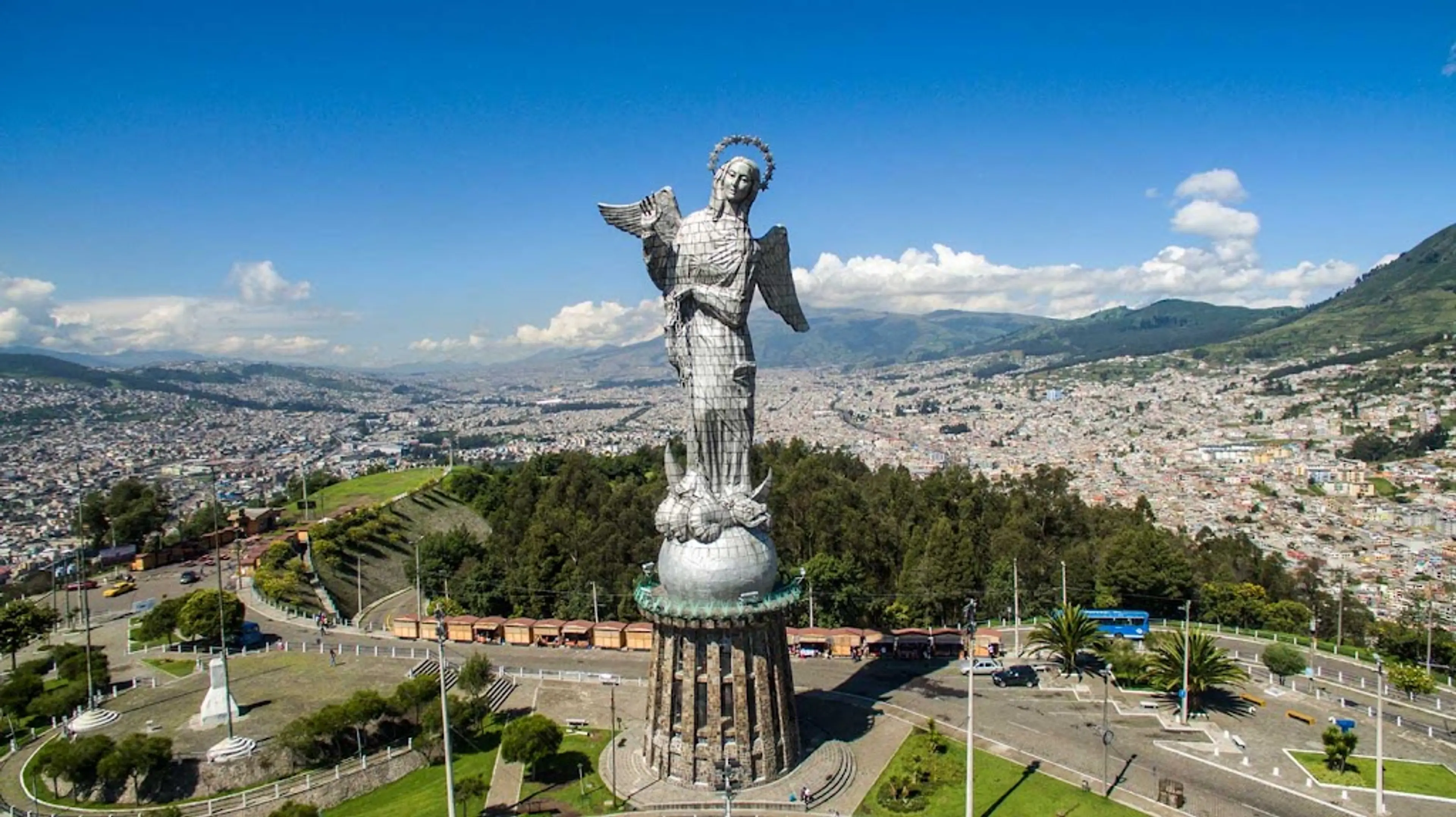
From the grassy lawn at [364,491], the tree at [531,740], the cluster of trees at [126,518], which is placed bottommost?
the tree at [531,740]

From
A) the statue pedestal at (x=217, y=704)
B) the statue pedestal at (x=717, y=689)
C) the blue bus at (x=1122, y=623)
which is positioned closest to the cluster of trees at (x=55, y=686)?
the statue pedestal at (x=217, y=704)

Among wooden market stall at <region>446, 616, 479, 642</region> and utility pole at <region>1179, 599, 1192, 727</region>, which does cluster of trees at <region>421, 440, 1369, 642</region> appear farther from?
utility pole at <region>1179, 599, 1192, 727</region>

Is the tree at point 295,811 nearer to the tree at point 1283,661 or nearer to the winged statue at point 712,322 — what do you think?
the winged statue at point 712,322

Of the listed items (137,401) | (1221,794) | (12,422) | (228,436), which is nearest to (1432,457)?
(1221,794)

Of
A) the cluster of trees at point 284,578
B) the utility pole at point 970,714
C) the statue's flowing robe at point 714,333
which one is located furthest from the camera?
the cluster of trees at point 284,578

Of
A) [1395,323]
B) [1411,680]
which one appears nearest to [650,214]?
[1411,680]

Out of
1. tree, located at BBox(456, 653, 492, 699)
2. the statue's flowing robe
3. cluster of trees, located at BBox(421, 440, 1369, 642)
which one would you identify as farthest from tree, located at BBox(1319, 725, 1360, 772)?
tree, located at BBox(456, 653, 492, 699)

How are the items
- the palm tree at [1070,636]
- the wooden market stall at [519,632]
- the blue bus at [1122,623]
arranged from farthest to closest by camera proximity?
the wooden market stall at [519,632], the blue bus at [1122,623], the palm tree at [1070,636]

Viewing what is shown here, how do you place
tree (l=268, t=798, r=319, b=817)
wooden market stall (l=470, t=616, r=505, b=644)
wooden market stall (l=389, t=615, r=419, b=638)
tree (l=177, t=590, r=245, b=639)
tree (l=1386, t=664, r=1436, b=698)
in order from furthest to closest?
wooden market stall (l=389, t=615, r=419, b=638), wooden market stall (l=470, t=616, r=505, b=644), tree (l=177, t=590, r=245, b=639), tree (l=1386, t=664, r=1436, b=698), tree (l=268, t=798, r=319, b=817)
